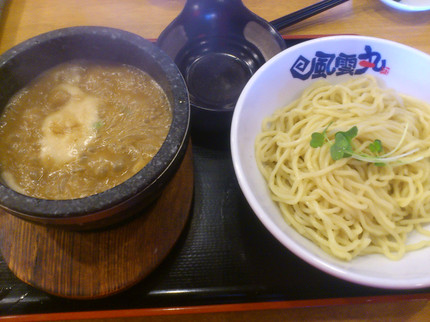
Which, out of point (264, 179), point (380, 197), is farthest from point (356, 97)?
point (264, 179)

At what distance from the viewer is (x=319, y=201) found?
54.3 inches

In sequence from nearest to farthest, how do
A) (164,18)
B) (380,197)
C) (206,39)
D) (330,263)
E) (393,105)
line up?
(330,263)
(380,197)
(393,105)
(206,39)
(164,18)

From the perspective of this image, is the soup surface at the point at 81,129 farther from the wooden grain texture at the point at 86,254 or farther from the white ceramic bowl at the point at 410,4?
the white ceramic bowl at the point at 410,4

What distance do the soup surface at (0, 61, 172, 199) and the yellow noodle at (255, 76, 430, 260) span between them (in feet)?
1.76

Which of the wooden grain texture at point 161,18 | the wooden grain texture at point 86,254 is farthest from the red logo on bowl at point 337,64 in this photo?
the wooden grain texture at point 86,254

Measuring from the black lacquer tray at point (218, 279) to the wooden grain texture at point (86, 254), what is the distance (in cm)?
6

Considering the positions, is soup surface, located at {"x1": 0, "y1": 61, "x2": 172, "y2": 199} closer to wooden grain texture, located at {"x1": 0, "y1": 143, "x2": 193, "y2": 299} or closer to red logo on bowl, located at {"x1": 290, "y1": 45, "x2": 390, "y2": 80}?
wooden grain texture, located at {"x1": 0, "y1": 143, "x2": 193, "y2": 299}

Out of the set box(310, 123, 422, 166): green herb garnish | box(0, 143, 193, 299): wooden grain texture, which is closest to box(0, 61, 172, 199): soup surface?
box(0, 143, 193, 299): wooden grain texture

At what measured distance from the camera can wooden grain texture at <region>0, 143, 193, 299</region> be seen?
48.3 inches

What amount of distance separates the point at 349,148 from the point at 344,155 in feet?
0.13

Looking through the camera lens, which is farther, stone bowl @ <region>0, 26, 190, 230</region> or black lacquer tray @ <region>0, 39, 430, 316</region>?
black lacquer tray @ <region>0, 39, 430, 316</region>

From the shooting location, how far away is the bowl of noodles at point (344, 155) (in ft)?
4.08

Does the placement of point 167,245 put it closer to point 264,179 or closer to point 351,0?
point 264,179

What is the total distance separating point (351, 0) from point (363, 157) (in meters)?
1.62
